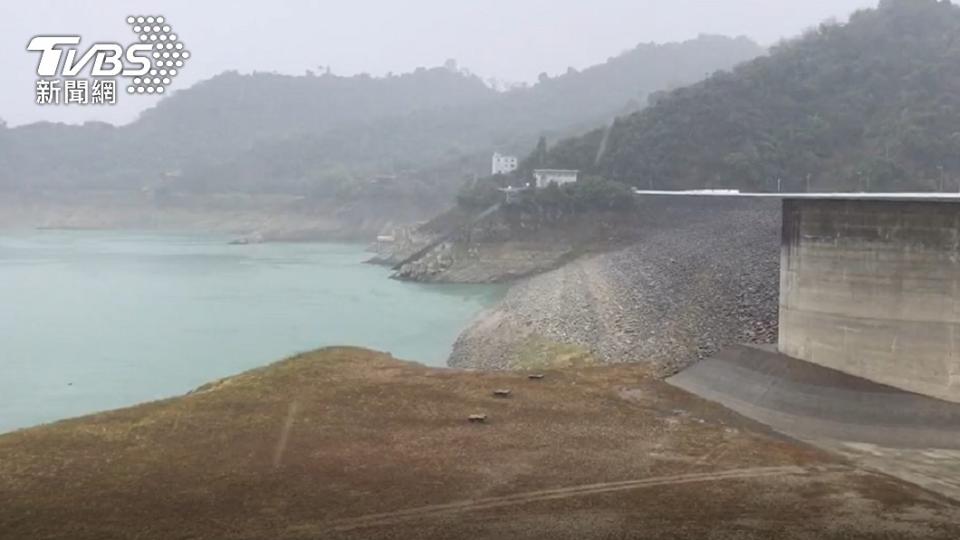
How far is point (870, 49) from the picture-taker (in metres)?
58.8

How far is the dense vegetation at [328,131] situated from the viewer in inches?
4414

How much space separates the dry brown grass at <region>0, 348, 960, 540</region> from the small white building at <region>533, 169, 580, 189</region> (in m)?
42.8

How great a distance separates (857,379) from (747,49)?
177 metres

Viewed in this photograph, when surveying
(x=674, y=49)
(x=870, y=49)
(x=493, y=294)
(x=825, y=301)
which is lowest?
(x=493, y=294)

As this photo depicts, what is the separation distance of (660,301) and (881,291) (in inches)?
441

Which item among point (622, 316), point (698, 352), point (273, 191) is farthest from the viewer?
point (273, 191)

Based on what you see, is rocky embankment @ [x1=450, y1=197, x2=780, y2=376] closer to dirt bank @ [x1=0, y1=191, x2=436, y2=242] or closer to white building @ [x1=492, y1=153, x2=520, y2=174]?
white building @ [x1=492, y1=153, x2=520, y2=174]

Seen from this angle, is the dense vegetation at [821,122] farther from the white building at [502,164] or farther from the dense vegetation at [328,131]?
the dense vegetation at [328,131]

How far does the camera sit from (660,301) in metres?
25.8

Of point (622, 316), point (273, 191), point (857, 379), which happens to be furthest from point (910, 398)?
point (273, 191)

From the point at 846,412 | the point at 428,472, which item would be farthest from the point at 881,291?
the point at 428,472

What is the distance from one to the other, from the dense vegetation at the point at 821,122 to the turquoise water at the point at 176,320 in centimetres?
1860

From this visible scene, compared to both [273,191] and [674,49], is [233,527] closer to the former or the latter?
[273,191]

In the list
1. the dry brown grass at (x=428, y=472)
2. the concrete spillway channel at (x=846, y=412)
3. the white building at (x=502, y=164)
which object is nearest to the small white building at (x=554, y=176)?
the white building at (x=502, y=164)
